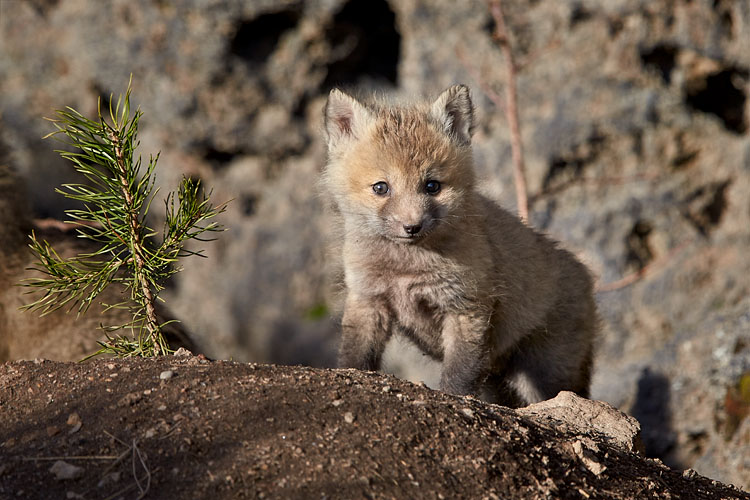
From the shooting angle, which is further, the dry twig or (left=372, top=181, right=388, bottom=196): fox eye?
the dry twig

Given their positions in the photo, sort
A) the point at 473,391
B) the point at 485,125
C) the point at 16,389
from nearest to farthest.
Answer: the point at 16,389 < the point at 473,391 < the point at 485,125

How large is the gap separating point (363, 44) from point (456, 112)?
3.18 m

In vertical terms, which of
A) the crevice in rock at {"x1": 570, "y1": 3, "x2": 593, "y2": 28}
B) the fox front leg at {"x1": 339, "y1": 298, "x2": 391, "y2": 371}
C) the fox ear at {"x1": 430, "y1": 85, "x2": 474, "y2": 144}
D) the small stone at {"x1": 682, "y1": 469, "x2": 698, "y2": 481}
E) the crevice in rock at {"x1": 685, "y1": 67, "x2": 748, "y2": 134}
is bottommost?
the fox front leg at {"x1": 339, "y1": 298, "x2": 391, "y2": 371}

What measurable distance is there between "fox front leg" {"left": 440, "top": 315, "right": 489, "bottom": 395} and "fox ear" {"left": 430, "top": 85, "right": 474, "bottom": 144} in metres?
0.92

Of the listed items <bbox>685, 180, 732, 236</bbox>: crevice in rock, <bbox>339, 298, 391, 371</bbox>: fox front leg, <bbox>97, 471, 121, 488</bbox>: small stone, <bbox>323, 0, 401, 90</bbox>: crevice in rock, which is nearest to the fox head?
<bbox>339, 298, 391, 371</bbox>: fox front leg

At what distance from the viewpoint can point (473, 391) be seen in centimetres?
355

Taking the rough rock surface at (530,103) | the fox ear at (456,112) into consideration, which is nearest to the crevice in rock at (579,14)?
the rough rock surface at (530,103)

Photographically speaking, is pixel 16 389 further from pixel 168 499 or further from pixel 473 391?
pixel 473 391

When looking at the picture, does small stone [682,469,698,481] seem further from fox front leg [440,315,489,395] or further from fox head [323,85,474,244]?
fox head [323,85,474,244]

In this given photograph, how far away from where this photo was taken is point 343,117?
3836 millimetres

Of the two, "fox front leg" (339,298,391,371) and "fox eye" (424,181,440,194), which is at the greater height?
"fox eye" (424,181,440,194)

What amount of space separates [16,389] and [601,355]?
483 cm

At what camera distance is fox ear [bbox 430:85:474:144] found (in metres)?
3.78

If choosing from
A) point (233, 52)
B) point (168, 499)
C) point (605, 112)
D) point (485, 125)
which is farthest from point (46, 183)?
point (168, 499)
